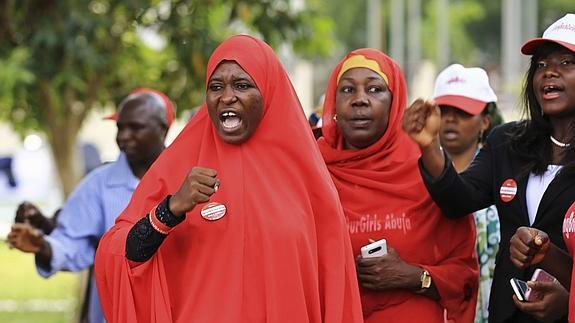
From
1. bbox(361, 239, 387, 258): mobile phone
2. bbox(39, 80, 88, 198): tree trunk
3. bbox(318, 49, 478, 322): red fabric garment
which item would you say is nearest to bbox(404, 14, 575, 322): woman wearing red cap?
bbox(318, 49, 478, 322): red fabric garment

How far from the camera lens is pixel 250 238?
435 centimetres

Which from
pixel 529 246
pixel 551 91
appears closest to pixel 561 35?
pixel 551 91

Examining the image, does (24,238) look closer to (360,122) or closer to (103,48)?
(360,122)

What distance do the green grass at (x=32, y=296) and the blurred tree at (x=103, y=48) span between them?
2.40 metres

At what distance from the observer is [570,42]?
15.0 ft

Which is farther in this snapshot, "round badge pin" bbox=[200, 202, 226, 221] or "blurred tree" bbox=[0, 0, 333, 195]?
A: "blurred tree" bbox=[0, 0, 333, 195]

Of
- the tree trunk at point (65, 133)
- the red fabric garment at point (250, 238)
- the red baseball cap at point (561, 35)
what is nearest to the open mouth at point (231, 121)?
the red fabric garment at point (250, 238)

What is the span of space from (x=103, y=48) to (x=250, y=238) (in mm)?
5442

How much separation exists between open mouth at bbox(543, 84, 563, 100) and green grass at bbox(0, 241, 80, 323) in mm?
8138

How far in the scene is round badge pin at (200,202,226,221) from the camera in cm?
436

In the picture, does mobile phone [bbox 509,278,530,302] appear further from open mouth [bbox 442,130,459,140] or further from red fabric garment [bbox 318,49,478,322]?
open mouth [bbox 442,130,459,140]

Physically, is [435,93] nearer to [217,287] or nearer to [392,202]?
[392,202]

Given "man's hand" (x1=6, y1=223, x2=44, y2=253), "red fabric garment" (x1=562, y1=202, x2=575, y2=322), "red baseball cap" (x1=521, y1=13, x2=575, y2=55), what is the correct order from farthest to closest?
1. "man's hand" (x1=6, y1=223, x2=44, y2=253)
2. "red baseball cap" (x1=521, y1=13, x2=575, y2=55)
3. "red fabric garment" (x1=562, y1=202, x2=575, y2=322)

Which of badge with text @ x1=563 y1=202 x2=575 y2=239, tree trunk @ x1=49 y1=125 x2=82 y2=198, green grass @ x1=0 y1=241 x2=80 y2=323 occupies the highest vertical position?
badge with text @ x1=563 y1=202 x2=575 y2=239
